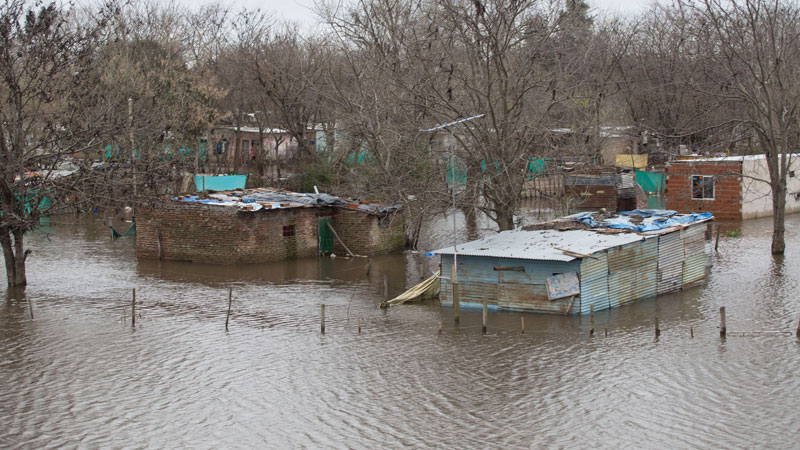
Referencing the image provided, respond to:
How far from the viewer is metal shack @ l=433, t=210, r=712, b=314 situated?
67.5 feet

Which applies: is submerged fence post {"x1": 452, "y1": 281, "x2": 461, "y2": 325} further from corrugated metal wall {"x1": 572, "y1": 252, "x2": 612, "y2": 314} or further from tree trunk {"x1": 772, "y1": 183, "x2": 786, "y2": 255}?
tree trunk {"x1": 772, "y1": 183, "x2": 786, "y2": 255}

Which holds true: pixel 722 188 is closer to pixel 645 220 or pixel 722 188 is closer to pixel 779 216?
pixel 779 216

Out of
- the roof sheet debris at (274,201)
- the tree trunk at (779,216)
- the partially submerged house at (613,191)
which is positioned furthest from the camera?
the partially submerged house at (613,191)

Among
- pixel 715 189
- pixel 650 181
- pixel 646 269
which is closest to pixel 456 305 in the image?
pixel 646 269

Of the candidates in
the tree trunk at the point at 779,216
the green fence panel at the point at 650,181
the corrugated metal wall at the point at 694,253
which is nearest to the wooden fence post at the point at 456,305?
the corrugated metal wall at the point at 694,253

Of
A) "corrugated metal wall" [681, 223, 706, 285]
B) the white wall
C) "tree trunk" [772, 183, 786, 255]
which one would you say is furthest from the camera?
the white wall

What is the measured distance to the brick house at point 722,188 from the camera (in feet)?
126

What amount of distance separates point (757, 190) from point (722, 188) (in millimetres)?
1673

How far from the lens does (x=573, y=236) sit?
22281 mm

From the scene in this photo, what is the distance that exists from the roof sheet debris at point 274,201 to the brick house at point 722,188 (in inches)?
609

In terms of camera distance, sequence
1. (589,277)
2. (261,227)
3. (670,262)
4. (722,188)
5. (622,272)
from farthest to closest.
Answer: (722,188) → (261,227) → (670,262) → (622,272) → (589,277)

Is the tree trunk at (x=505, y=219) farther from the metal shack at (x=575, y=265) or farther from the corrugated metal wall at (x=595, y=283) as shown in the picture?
the corrugated metal wall at (x=595, y=283)

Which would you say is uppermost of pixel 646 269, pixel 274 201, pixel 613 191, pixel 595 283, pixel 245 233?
pixel 274 201

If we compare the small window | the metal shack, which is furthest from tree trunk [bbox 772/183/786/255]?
the small window
